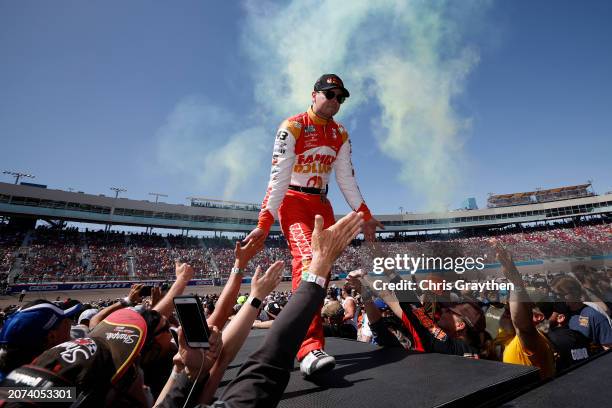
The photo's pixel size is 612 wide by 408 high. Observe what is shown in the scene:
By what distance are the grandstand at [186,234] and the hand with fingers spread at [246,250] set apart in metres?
26.3

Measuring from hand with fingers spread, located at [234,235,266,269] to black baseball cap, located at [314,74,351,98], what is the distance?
1820 mm

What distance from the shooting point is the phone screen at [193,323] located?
4.46 feet

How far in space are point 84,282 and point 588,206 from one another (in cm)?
6707

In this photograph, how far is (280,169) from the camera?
3148mm

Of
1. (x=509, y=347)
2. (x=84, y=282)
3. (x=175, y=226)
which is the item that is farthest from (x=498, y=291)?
(x=175, y=226)

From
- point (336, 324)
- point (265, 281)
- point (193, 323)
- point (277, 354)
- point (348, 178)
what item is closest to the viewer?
point (277, 354)

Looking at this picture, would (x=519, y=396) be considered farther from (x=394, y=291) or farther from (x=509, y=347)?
(x=394, y=291)

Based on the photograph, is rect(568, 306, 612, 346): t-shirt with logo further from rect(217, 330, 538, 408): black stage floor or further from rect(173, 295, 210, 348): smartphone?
rect(173, 295, 210, 348): smartphone

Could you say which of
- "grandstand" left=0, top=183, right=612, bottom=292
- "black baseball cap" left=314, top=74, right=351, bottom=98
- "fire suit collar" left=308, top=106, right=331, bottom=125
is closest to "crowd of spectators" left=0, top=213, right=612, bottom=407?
"fire suit collar" left=308, top=106, right=331, bottom=125

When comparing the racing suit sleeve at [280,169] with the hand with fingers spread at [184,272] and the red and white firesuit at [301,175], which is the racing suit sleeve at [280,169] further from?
the hand with fingers spread at [184,272]

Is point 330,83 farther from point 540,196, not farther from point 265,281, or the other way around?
point 540,196

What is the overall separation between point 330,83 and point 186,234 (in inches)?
1793

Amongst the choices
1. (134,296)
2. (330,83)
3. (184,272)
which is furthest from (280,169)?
(134,296)

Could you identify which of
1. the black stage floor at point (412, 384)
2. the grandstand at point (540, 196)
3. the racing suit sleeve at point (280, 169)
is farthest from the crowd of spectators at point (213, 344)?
the grandstand at point (540, 196)
